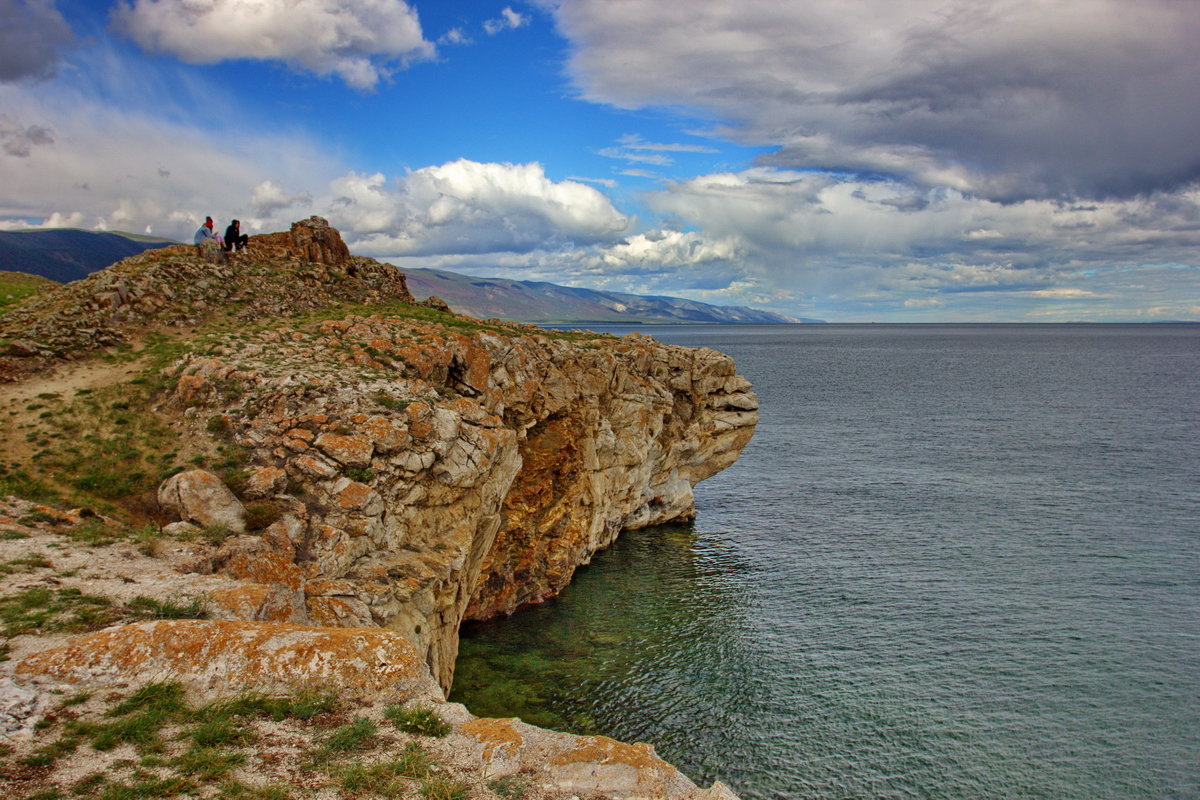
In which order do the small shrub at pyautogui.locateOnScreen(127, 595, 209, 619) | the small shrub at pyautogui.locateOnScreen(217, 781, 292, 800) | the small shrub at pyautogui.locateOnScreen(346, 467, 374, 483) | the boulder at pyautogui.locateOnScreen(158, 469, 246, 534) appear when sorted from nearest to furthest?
the small shrub at pyautogui.locateOnScreen(217, 781, 292, 800) → the small shrub at pyautogui.locateOnScreen(127, 595, 209, 619) → the boulder at pyautogui.locateOnScreen(158, 469, 246, 534) → the small shrub at pyautogui.locateOnScreen(346, 467, 374, 483)

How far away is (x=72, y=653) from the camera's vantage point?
12977 millimetres

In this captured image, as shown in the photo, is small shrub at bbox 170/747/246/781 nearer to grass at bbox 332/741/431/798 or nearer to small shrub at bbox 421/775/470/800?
grass at bbox 332/741/431/798

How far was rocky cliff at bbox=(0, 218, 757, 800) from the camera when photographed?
76.9 feet

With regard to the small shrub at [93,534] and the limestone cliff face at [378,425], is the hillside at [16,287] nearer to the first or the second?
the limestone cliff face at [378,425]

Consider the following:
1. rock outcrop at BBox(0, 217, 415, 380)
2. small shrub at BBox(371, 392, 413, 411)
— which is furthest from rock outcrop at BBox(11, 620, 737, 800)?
rock outcrop at BBox(0, 217, 415, 380)

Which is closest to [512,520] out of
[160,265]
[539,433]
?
[539,433]

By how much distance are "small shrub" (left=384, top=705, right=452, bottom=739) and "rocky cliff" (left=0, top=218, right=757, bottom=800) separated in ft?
6.12

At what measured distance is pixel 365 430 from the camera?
27.3 metres

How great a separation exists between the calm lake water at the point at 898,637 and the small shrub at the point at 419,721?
17.1 metres

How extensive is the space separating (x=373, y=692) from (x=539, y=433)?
30043 millimetres

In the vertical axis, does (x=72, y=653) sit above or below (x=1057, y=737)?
above

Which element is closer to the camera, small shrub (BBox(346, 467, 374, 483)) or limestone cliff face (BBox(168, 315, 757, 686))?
limestone cliff face (BBox(168, 315, 757, 686))

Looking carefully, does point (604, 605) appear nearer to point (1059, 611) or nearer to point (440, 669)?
point (440, 669)

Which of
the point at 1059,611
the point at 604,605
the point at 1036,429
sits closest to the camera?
the point at 1059,611
